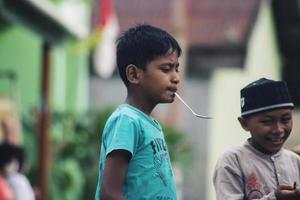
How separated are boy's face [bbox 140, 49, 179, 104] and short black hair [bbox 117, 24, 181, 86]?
1.0 inches

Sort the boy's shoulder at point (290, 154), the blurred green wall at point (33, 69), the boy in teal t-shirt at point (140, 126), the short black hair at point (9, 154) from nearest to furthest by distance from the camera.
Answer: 1. the boy in teal t-shirt at point (140, 126)
2. the boy's shoulder at point (290, 154)
3. the short black hair at point (9, 154)
4. the blurred green wall at point (33, 69)

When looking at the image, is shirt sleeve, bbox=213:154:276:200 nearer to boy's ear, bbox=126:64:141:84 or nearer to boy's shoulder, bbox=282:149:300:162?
boy's shoulder, bbox=282:149:300:162

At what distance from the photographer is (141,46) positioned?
473 centimetres

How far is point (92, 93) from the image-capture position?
2294 centimetres

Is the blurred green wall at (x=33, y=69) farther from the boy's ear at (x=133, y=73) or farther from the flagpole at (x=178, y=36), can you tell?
the boy's ear at (x=133, y=73)

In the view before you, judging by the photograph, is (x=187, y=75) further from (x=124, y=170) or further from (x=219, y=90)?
(x=124, y=170)

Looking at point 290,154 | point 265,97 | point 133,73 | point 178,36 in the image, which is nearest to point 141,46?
point 133,73

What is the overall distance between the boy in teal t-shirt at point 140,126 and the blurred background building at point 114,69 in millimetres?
7606

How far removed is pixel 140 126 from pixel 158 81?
0.20 metres

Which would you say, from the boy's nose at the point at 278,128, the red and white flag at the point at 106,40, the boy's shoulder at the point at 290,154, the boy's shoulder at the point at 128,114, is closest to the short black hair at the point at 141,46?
the boy's shoulder at the point at 128,114

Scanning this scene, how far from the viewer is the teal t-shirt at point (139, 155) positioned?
461 cm

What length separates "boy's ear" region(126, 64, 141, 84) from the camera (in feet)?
15.6

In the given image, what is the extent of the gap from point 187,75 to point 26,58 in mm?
7170

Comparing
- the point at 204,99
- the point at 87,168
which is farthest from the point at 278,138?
the point at 204,99
